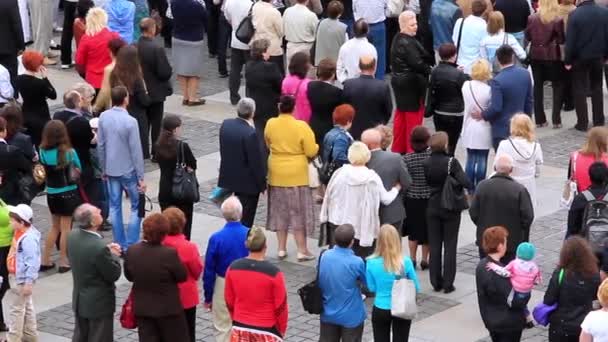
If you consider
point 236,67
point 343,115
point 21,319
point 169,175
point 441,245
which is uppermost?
point 343,115

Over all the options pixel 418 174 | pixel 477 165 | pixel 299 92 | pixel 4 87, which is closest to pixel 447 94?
pixel 477 165

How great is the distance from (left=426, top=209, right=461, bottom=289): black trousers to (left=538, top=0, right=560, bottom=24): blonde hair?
19.9 feet

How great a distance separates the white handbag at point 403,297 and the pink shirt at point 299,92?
4938 mm

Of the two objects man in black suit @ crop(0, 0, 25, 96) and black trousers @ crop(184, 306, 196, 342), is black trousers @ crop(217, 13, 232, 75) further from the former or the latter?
black trousers @ crop(184, 306, 196, 342)

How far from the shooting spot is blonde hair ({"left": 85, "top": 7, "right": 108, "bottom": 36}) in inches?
768

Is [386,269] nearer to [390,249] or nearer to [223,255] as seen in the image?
[390,249]

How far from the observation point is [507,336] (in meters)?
12.8

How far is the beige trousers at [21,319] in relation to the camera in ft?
44.3

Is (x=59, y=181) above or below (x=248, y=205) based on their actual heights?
above

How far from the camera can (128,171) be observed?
16047 mm

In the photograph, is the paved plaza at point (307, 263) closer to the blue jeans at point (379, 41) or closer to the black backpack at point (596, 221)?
the black backpack at point (596, 221)

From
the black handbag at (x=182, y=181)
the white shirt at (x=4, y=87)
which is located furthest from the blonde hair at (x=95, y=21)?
the black handbag at (x=182, y=181)

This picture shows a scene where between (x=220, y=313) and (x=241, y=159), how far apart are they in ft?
8.49

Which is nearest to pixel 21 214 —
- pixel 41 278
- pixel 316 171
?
pixel 41 278
